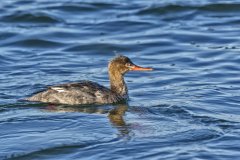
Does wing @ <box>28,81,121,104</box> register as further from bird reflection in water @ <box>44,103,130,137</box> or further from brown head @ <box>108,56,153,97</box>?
brown head @ <box>108,56,153,97</box>

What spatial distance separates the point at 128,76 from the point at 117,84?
101 inches

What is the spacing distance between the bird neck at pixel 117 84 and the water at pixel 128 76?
0.32 metres

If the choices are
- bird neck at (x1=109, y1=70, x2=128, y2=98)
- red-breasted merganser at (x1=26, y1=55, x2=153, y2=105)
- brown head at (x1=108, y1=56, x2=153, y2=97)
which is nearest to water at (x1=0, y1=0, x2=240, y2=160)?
red-breasted merganser at (x1=26, y1=55, x2=153, y2=105)

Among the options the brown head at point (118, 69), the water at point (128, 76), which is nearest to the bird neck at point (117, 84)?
the brown head at point (118, 69)

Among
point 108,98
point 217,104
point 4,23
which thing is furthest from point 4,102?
point 4,23

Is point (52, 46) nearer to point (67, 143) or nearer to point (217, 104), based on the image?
point (217, 104)

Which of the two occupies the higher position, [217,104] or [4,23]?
[4,23]

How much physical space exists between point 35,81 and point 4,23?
8.35 m

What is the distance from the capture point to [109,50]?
24.2 meters

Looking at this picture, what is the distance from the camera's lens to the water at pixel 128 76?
48.9 feet

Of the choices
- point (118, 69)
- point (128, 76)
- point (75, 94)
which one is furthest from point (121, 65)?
point (128, 76)

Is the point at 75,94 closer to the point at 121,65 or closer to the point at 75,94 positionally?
the point at 75,94

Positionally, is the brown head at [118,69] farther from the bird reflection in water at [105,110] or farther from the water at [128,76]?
the bird reflection in water at [105,110]

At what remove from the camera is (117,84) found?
18.6m
